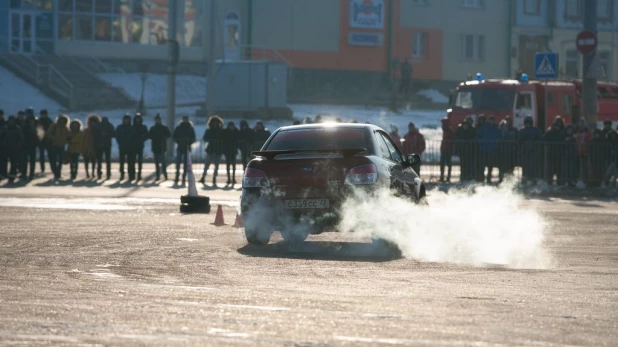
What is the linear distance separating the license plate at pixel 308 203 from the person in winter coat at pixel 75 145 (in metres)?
18.5

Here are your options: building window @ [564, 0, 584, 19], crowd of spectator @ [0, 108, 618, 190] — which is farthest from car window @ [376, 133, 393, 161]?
building window @ [564, 0, 584, 19]

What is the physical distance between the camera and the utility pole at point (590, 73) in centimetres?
3142

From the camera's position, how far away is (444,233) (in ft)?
56.2

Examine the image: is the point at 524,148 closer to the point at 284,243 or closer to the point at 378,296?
the point at 284,243

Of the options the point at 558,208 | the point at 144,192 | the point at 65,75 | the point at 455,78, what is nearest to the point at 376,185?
the point at 558,208

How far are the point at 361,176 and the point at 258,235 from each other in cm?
143

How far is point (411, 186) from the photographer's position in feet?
54.8

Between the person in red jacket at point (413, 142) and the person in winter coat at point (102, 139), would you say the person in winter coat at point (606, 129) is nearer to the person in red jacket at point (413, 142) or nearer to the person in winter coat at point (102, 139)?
the person in red jacket at point (413, 142)

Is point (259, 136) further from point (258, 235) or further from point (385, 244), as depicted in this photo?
point (385, 244)

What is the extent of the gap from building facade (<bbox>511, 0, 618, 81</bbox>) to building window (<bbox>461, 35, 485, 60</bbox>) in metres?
1.65

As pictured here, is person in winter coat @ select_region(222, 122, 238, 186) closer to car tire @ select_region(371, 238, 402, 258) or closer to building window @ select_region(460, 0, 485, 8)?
car tire @ select_region(371, 238, 402, 258)

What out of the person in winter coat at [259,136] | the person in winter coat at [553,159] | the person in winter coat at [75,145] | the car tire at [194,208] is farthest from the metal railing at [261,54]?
the car tire at [194,208]

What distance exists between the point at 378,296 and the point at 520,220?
987 cm

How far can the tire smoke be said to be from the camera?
1459 cm
